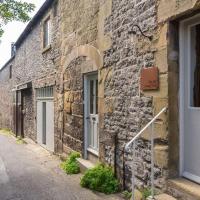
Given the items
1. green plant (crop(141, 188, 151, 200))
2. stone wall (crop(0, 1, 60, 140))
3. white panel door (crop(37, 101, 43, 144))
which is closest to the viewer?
green plant (crop(141, 188, 151, 200))

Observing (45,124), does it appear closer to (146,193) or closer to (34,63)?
(34,63)

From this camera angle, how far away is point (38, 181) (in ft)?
25.7

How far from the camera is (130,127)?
608cm

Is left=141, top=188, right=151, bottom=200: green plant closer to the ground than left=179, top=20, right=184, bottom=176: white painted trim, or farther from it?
closer to the ground

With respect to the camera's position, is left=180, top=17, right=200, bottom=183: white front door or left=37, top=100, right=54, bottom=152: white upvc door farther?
left=37, top=100, right=54, bottom=152: white upvc door

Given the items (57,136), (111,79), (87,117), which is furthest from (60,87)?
(111,79)

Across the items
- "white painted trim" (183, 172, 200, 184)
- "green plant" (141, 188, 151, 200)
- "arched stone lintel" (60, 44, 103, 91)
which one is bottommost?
"green plant" (141, 188, 151, 200)

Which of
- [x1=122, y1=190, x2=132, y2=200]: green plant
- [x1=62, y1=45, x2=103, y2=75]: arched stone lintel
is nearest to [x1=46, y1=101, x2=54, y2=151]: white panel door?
[x1=62, y1=45, x2=103, y2=75]: arched stone lintel

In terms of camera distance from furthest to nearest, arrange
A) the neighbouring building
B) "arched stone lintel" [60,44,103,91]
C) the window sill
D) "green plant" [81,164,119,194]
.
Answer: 1. the window sill
2. "arched stone lintel" [60,44,103,91]
3. "green plant" [81,164,119,194]
4. the neighbouring building

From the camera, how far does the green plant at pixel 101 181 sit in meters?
6.46

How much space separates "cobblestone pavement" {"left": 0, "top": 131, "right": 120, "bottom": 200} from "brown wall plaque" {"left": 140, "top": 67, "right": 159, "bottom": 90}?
2.03 metres

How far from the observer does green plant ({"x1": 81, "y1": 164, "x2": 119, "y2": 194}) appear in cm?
646

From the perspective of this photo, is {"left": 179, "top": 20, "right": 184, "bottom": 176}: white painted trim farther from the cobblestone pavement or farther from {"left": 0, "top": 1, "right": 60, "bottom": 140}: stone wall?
{"left": 0, "top": 1, "right": 60, "bottom": 140}: stone wall

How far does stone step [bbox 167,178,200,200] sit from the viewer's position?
14.1 feet
